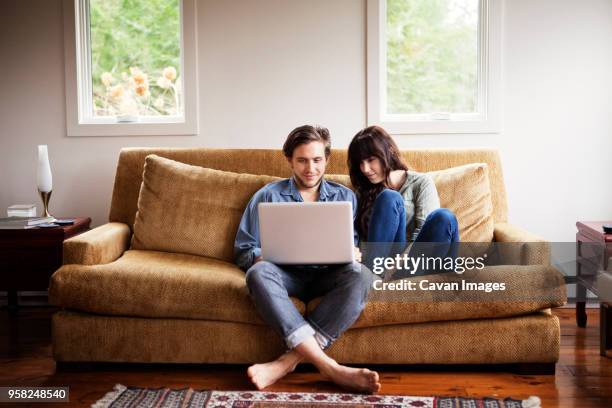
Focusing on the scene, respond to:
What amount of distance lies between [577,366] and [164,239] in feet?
6.30

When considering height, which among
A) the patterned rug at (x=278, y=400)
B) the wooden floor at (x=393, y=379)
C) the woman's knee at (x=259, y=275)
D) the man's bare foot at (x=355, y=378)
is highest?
the woman's knee at (x=259, y=275)

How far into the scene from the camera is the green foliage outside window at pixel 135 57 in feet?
13.8

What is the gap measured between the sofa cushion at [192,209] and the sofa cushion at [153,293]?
425mm

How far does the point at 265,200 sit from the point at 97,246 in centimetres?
75

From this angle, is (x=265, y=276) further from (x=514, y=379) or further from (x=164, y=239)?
(x=514, y=379)

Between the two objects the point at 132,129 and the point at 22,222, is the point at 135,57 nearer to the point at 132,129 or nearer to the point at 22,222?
the point at 132,129

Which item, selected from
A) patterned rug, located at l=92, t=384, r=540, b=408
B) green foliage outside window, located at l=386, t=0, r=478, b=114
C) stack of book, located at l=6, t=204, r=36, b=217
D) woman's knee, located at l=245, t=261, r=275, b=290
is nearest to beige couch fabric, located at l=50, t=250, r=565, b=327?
woman's knee, located at l=245, t=261, r=275, b=290

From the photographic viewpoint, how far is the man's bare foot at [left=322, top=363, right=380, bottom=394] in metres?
2.58

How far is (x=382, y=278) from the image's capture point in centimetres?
294

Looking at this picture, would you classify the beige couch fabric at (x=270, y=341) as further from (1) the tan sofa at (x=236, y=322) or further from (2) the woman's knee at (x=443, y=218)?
(2) the woman's knee at (x=443, y=218)

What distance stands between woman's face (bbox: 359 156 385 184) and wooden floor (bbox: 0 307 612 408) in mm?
819

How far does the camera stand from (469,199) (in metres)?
3.34

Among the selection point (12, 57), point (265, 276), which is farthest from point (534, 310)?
point (12, 57)

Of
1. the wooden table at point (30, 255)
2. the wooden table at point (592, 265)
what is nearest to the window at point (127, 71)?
the wooden table at point (30, 255)
